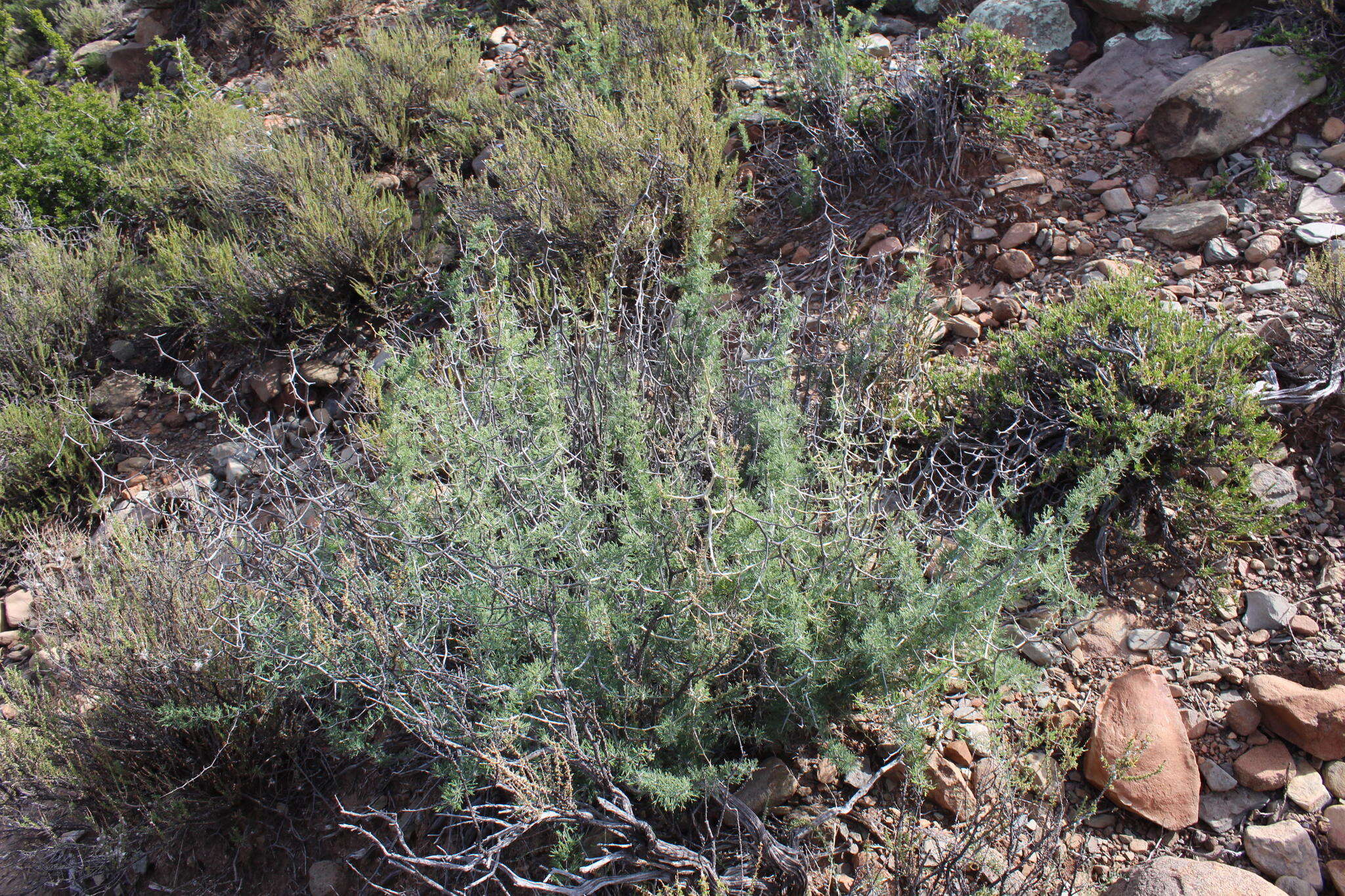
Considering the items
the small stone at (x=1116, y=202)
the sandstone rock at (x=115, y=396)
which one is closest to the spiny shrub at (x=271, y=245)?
the sandstone rock at (x=115, y=396)

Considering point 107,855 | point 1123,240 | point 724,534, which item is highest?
point 724,534

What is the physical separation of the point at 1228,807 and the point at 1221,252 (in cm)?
213

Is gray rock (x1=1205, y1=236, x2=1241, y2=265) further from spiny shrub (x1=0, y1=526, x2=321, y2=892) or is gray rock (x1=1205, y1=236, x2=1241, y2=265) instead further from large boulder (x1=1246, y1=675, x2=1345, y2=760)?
spiny shrub (x1=0, y1=526, x2=321, y2=892)

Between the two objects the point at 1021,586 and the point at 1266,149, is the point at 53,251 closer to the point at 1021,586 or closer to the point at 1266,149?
the point at 1021,586

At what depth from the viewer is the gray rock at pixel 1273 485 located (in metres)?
2.39

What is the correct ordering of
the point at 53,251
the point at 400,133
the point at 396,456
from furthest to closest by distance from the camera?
the point at 400,133 < the point at 53,251 < the point at 396,456

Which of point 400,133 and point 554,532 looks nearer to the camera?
point 554,532

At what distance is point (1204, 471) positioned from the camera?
2.38 metres

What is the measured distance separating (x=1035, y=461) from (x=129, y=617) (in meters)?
2.94

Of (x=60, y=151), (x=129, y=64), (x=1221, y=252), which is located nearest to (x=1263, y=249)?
→ (x=1221, y=252)

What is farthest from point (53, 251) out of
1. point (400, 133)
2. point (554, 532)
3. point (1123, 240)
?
point (1123, 240)

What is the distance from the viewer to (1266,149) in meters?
3.34

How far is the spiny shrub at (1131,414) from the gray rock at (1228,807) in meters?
0.70

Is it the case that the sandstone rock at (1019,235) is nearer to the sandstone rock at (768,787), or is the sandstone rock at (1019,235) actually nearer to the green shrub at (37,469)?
the sandstone rock at (768,787)
